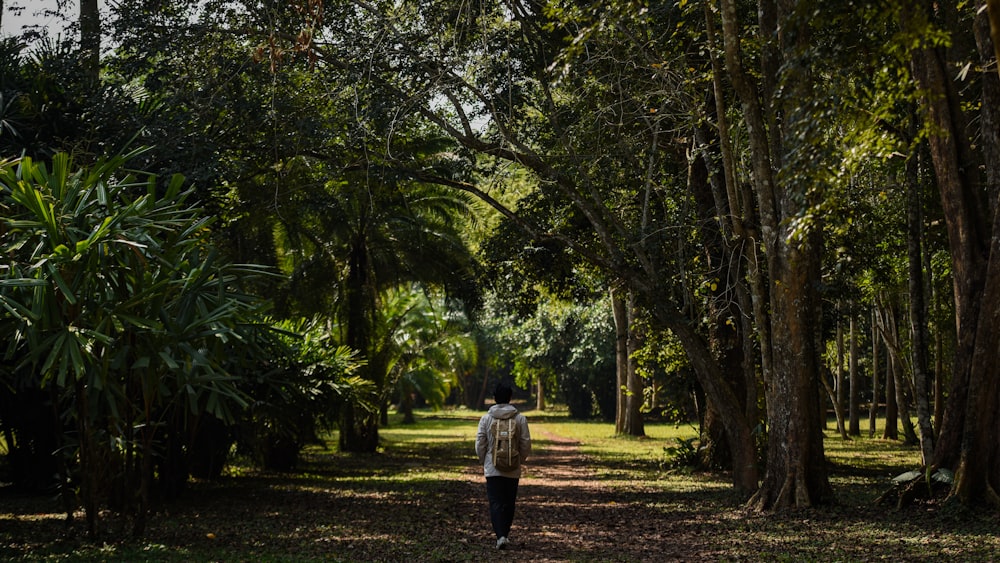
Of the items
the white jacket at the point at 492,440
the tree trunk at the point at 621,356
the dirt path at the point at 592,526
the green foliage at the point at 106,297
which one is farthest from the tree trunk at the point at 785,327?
the tree trunk at the point at 621,356

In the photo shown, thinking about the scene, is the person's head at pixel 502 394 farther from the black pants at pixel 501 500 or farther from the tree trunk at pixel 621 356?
the tree trunk at pixel 621 356

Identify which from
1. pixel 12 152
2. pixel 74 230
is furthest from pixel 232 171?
pixel 74 230

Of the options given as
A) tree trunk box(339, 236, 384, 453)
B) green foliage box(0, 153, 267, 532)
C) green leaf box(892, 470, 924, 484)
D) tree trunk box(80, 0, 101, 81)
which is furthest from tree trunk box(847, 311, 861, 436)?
green foliage box(0, 153, 267, 532)

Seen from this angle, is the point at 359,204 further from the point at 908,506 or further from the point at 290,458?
the point at 908,506

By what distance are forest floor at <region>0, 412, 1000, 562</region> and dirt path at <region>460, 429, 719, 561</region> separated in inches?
0.8

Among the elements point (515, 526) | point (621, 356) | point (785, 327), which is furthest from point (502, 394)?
point (621, 356)

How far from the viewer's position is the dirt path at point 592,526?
968 cm

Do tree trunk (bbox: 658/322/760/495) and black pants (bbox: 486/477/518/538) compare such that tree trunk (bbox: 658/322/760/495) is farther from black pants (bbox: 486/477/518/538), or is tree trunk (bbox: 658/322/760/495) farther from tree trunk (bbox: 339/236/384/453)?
tree trunk (bbox: 339/236/384/453)

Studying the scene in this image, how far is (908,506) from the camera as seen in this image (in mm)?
11875

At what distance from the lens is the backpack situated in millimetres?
9438

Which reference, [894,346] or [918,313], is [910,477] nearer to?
[918,313]

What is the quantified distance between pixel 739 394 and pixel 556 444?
53.7 ft

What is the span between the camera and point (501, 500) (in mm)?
9625

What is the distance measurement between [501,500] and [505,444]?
1.96 feet
